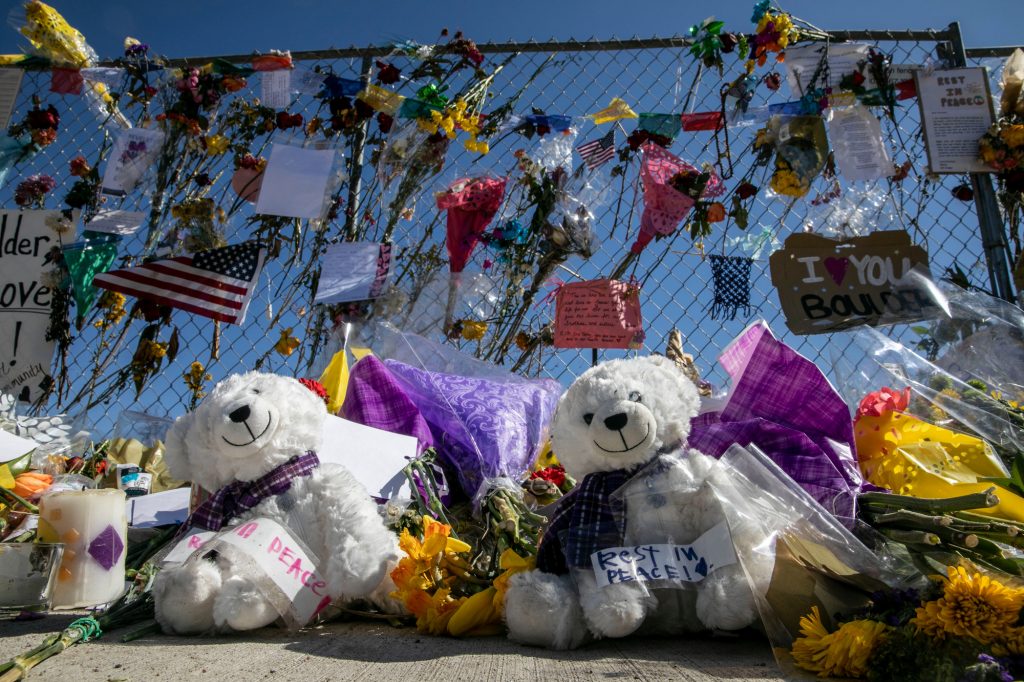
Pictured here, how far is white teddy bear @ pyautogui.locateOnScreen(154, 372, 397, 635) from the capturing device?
1.12 m

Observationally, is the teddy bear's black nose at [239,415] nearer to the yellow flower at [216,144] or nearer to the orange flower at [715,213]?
the orange flower at [715,213]

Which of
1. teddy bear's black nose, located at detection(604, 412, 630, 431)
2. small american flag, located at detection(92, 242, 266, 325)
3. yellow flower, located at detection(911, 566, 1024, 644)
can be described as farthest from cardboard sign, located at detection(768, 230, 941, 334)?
small american flag, located at detection(92, 242, 266, 325)

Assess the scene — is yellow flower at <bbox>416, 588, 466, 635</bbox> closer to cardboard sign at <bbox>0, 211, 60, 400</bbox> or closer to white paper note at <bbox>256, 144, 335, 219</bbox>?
white paper note at <bbox>256, 144, 335, 219</bbox>

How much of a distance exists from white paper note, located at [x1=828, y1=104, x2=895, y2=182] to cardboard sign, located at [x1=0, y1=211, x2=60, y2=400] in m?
3.08

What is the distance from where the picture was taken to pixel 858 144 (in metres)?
2.60

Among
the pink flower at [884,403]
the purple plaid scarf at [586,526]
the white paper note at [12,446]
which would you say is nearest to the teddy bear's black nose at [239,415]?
the purple plaid scarf at [586,526]

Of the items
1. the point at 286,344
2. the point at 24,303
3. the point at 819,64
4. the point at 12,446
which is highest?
the point at 819,64

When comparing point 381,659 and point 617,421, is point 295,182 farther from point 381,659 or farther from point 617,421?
point 381,659

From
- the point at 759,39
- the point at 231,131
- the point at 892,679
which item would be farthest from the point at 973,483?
the point at 231,131

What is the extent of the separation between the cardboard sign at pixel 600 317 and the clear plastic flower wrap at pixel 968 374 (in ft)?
3.02

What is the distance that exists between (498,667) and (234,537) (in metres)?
0.52

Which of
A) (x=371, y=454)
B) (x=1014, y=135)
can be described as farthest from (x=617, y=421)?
(x=1014, y=135)

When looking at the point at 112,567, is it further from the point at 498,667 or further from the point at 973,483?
the point at 973,483

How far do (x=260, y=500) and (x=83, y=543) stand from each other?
325mm
